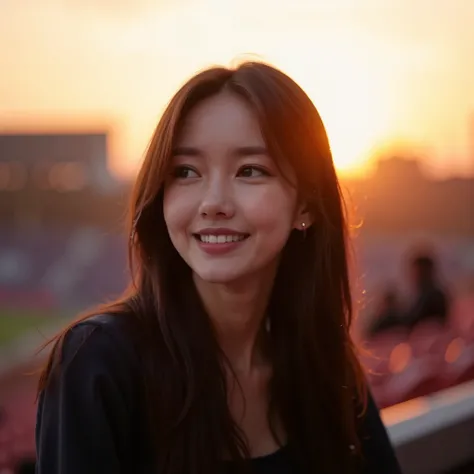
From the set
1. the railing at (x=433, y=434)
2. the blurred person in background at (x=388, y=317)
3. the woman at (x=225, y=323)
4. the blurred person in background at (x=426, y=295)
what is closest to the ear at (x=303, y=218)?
the woman at (x=225, y=323)

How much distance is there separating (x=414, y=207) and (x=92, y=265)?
30.5 ft

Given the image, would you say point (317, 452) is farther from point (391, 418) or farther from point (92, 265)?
point (92, 265)

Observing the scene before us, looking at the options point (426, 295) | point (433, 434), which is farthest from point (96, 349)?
point (426, 295)

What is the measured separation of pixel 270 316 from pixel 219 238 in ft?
1.14

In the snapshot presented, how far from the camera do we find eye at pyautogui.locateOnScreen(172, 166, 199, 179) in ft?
4.81

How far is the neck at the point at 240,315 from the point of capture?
62.8 inches

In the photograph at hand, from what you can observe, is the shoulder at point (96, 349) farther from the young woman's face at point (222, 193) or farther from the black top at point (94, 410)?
the young woman's face at point (222, 193)

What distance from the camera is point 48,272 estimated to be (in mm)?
26469

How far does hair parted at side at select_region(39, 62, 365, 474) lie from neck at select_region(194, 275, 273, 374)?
3 cm

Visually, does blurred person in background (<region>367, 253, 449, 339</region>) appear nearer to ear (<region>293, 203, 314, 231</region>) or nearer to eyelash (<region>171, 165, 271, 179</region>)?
ear (<region>293, 203, 314, 231</region>)

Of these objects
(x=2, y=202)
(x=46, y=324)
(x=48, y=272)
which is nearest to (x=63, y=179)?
(x=2, y=202)

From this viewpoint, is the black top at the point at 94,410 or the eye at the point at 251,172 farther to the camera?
the eye at the point at 251,172

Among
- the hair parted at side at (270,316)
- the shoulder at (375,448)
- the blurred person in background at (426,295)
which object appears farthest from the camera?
the blurred person in background at (426,295)

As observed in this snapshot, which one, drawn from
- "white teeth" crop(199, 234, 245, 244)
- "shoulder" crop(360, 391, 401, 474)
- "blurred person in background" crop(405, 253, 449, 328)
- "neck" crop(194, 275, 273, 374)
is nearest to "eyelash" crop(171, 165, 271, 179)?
"white teeth" crop(199, 234, 245, 244)
